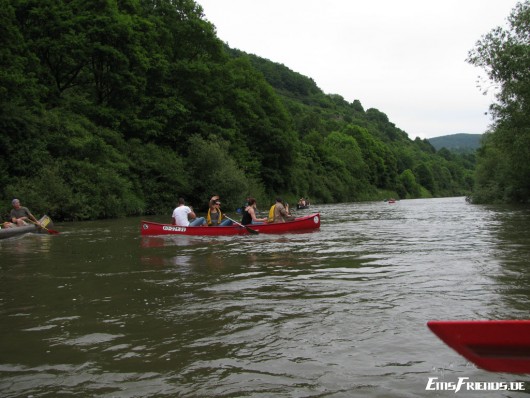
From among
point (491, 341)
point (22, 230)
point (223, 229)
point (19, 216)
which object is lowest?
point (491, 341)

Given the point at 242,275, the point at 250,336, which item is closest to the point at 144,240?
the point at 242,275

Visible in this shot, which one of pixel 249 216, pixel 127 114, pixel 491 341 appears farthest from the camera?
pixel 127 114

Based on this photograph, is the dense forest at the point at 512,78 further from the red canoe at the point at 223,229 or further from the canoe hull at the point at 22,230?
the canoe hull at the point at 22,230

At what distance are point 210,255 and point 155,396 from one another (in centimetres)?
770

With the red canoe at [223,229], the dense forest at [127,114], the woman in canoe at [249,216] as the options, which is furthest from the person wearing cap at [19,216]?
the woman in canoe at [249,216]

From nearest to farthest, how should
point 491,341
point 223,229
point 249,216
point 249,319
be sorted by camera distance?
point 491,341
point 249,319
point 223,229
point 249,216

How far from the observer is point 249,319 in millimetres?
5430

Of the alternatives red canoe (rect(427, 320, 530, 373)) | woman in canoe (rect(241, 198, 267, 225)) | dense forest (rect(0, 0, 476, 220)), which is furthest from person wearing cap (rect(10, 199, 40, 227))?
red canoe (rect(427, 320, 530, 373))

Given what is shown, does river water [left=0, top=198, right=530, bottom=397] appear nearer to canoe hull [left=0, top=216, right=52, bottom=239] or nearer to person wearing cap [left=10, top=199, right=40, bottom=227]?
canoe hull [left=0, top=216, right=52, bottom=239]

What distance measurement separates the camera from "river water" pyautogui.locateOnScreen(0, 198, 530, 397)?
3.70 m

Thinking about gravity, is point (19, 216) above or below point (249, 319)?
above

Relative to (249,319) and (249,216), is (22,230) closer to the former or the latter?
(249,216)

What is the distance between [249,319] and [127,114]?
33294 mm

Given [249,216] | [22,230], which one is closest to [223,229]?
[249,216]
